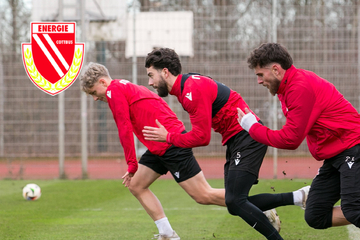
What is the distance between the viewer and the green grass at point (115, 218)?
19.2 feet

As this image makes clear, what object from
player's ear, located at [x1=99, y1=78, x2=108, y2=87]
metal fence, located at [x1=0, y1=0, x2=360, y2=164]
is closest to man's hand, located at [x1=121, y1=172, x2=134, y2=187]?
player's ear, located at [x1=99, y1=78, x2=108, y2=87]

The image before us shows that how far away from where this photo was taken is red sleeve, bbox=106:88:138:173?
513 cm

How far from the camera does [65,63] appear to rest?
34.1ft

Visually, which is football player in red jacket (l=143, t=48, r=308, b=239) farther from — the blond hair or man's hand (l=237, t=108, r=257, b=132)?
the blond hair

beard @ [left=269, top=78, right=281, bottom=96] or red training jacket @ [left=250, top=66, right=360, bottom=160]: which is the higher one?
beard @ [left=269, top=78, right=281, bottom=96]

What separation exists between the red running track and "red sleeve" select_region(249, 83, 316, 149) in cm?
900

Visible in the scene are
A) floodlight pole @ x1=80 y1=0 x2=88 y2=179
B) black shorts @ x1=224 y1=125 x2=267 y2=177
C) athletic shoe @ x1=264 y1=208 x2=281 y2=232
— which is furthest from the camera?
Answer: floodlight pole @ x1=80 y1=0 x2=88 y2=179

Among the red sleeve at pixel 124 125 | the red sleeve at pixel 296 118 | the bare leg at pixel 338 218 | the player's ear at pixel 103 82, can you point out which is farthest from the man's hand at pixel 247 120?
the player's ear at pixel 103 82

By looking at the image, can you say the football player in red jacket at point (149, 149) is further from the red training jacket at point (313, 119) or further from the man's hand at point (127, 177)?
the red training jacket at point (313, 119)

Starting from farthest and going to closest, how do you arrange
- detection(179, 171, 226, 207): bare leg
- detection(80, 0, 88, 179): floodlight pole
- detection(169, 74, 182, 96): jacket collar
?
detection(80, 0, 88, 179): floodlight pole → detection(179, 171, 226, 207): bare leg → detection(169, 74, 182, 96): jacket collar

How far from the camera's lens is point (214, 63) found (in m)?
13.1

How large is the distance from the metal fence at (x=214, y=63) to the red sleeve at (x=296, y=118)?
351 inches

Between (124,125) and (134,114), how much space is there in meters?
0.25

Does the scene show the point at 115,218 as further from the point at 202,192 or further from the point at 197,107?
the point at 197,107
